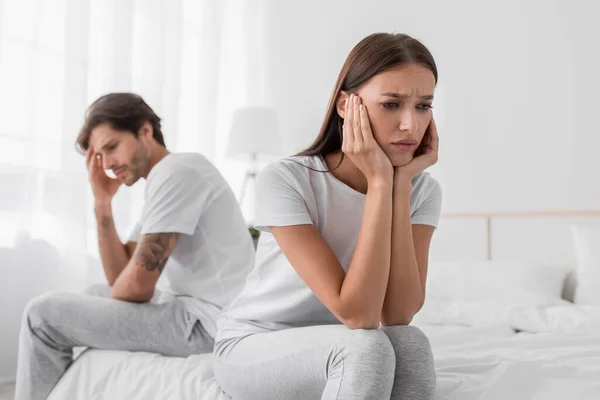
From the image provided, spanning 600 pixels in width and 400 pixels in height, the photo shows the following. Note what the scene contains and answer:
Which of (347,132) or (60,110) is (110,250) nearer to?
(60,110)

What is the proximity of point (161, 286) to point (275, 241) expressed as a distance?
0.67 meters

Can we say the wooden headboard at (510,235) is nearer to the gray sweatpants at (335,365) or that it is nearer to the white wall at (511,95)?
the white wall at (511,95)

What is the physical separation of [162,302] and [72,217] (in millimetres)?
1245

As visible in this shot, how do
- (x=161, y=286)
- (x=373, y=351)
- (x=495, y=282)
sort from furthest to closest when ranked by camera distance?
1. (x=495, y=282)
2. (x=161, y=286)
3. (x=373, y=351)

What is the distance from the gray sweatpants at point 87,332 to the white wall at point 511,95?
198cm

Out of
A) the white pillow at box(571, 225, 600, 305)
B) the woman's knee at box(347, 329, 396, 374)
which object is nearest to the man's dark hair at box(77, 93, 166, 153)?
the woman's knee at box(347, 329, 396, 374)

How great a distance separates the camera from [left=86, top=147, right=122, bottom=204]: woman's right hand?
2109mm

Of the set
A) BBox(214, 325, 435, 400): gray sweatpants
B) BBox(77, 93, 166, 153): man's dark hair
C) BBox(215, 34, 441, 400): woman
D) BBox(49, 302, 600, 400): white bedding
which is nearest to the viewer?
BBox(214, 325, 435, 400): gray sweatpants

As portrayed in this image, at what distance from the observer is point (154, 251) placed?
5.47ft

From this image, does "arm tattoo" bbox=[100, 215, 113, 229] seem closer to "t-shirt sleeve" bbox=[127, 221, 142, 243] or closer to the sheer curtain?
"t-shirt sleeve" bbox=[127, 221, 142, 243]

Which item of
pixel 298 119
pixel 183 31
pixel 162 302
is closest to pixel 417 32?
pixel 298 119

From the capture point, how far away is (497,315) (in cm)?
220

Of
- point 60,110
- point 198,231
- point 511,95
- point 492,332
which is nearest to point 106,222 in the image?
point 198,231

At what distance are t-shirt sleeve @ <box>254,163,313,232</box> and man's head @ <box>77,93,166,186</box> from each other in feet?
2.45
